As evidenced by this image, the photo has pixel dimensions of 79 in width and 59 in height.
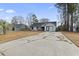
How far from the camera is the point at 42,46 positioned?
20.3ft

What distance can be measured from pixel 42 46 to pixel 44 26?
376 mm

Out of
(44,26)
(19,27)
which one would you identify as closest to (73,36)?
(44,26)

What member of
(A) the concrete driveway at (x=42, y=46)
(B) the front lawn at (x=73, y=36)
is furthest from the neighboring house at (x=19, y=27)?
(B) the front lawn at (x=73, y=36)

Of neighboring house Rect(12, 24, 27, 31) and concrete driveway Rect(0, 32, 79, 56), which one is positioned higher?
neighboring house Rect(12, 24, 27, 31)

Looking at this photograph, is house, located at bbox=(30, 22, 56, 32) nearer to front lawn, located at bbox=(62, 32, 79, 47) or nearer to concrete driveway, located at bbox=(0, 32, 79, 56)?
concrete driveway, located at bbox=(0, 32, 79, 56)

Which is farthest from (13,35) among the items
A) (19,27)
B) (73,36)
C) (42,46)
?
(73,36)

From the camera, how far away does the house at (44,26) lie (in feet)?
20.5

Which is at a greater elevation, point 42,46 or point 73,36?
point 73,36

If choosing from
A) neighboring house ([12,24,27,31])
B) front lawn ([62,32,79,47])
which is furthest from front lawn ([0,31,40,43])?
front lawn ([62,32,79,47])

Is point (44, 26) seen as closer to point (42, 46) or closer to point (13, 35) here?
point (42, 46)

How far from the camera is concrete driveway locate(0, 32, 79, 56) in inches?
238

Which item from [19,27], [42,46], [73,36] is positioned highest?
[19,27]

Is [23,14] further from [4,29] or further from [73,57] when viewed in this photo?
[73,57]

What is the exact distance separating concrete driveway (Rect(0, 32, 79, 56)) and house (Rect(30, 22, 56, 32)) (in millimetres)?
92
